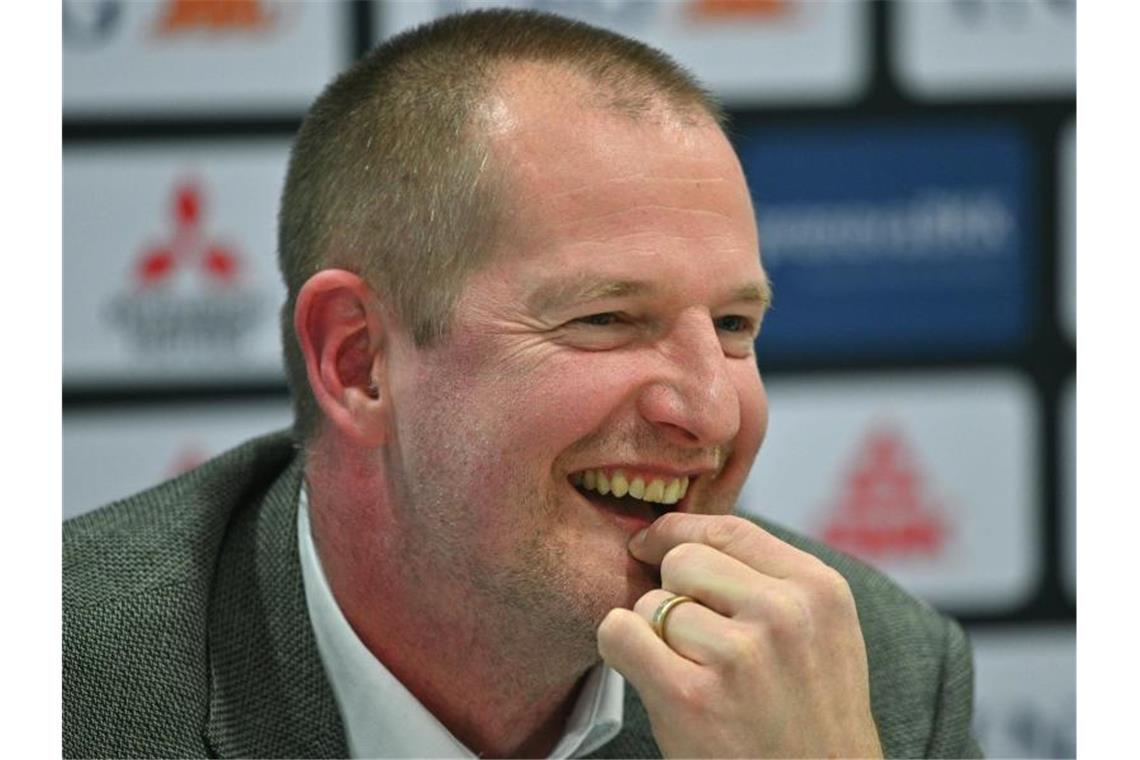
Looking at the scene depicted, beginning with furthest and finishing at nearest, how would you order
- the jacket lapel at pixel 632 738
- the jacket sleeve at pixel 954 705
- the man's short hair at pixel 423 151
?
1. the jacket sleeve at pixel 954 705
2. the jacket lapel at pixel 632 738
3. the man's short hair at pixel 423 151

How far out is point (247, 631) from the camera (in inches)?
79.3

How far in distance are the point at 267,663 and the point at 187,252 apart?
1.81 metres

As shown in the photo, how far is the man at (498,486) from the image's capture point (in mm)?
1748

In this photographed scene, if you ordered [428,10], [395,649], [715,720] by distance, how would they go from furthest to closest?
[428,10] → [395,649] → [715,720]

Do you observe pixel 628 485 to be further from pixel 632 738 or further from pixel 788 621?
pixel 632 738

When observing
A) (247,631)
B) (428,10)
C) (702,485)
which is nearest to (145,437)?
(428,10)

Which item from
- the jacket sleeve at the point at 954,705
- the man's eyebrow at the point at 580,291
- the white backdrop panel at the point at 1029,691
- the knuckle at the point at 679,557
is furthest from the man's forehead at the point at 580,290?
the white backdrop panel at the point at 1029,691

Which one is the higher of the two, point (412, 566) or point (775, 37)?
point (775, 37)

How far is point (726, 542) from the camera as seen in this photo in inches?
70.2

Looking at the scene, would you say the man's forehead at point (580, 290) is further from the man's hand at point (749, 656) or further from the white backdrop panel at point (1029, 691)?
the white backdrop panel at point (1029, 691)

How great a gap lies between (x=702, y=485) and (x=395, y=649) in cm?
51

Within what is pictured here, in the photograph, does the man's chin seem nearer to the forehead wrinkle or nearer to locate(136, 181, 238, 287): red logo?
the forehead wrinkle

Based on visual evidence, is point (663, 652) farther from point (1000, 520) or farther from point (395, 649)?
point (1000, 520)

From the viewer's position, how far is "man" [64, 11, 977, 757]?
1.75 metres
